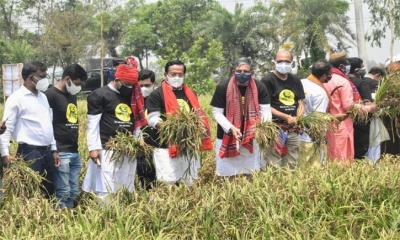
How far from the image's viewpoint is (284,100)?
585 centimetres

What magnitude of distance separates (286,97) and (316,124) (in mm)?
409

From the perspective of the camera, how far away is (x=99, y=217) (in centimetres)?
418

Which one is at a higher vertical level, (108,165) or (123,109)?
(123,109)

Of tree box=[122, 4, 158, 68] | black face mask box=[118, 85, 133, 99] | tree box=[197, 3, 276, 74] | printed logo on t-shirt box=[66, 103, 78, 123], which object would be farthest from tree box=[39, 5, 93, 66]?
black face mask box=[118, 85, 133, 99]

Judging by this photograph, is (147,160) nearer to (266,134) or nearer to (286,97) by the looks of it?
(266,134)

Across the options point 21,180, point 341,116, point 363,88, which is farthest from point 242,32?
point 21,180

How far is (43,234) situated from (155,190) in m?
1.15

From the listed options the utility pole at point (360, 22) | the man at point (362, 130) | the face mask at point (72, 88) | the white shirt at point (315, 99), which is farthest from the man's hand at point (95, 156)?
the utility pole at point (360, 22)

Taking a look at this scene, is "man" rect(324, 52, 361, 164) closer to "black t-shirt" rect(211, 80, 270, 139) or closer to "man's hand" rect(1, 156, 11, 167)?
"black t-shirt" rect(211, 80, 270, 139)

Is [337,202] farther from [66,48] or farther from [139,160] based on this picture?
[66,48]

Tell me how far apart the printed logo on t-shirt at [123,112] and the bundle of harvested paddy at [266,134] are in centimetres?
114

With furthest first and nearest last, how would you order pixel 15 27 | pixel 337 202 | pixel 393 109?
pixel 15 27, pixel 393 109, pixel 337 202

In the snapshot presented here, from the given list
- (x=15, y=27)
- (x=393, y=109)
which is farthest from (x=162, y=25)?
(x=393, y=109)

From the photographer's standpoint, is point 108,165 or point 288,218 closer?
point 288,218
